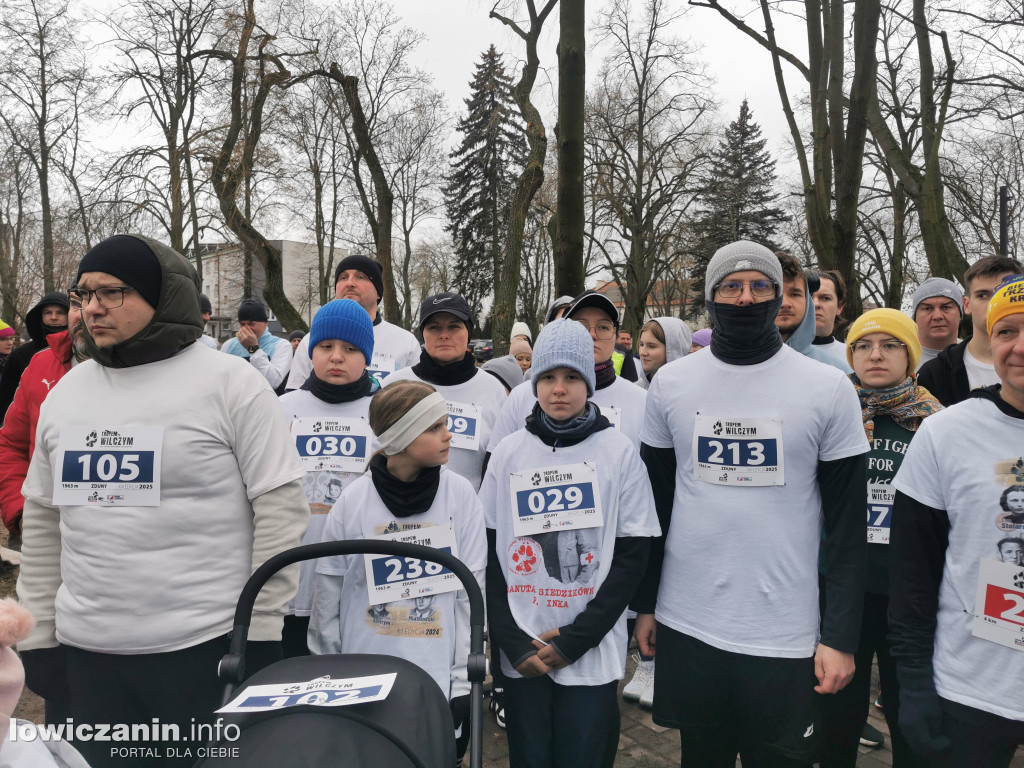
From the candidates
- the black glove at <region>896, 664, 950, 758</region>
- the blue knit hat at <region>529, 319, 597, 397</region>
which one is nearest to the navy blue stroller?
the blue knit hat at <region>529, 319, 597, 397</region>

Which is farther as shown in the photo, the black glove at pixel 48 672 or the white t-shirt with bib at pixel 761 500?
the white t-shirt with bib at pixel 761 500

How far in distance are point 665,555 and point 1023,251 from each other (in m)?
30.3

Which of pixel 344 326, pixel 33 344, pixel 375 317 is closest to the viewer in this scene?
pixel 344 326

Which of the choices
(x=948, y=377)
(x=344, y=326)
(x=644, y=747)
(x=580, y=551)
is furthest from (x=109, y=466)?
(x=948, y=377)

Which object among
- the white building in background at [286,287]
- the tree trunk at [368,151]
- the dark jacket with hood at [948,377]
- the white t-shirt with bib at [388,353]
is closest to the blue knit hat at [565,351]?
the white t-shirt with bib at [388,353]

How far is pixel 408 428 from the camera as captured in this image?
2.56m

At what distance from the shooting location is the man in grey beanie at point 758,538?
7.65 feet

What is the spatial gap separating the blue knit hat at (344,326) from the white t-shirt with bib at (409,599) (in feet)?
2.71

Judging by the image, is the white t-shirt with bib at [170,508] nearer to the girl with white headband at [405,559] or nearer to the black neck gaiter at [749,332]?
the girl with white headband at [405,559]

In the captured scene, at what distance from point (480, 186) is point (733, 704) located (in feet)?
130

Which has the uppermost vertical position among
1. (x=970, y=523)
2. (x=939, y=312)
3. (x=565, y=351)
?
(x=939, y=312)

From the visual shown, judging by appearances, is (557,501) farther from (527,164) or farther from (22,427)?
(527,164)

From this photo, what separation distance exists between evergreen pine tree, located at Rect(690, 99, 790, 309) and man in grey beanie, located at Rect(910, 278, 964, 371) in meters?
22.6

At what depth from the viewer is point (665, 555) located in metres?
2.58
